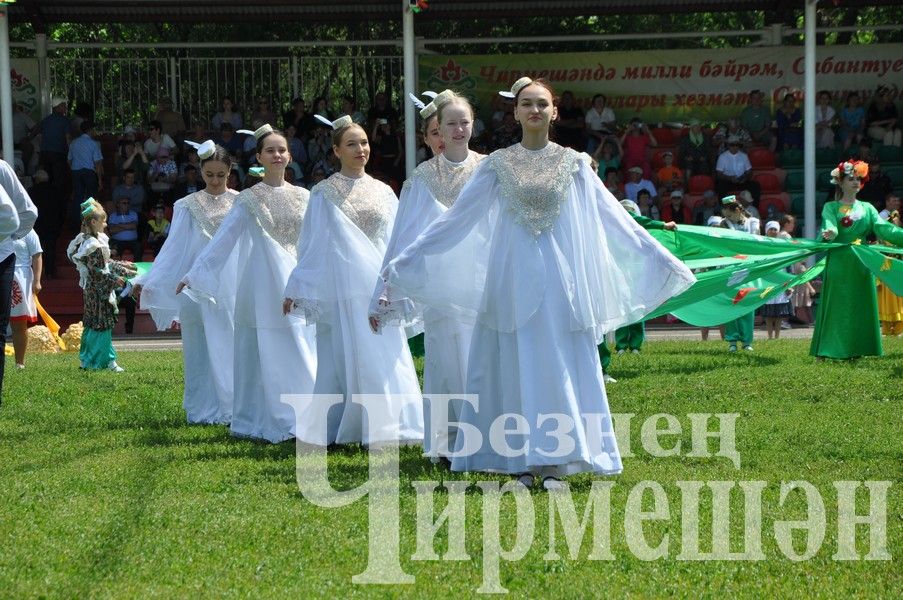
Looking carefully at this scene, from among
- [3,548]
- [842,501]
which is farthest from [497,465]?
[3,548]

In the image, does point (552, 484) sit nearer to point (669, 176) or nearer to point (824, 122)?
point (669, 176)

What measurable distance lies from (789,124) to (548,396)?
64.9 ft

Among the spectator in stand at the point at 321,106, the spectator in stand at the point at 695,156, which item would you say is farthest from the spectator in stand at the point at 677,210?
the spectator in stand at the point at 321,106

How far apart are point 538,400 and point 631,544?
4.37 feet

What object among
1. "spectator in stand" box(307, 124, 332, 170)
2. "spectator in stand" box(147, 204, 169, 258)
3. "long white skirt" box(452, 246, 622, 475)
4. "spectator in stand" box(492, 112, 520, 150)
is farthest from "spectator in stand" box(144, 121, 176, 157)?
"long white skirt" box(452, 246, 622, 475)

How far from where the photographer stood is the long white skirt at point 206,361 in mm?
10711

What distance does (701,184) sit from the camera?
24.3m

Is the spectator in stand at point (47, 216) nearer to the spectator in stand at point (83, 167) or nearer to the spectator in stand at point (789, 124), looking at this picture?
the spectator in stand at point (83, 167)

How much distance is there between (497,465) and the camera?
7.43 metres

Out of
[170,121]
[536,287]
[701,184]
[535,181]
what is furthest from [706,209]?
[536,287]

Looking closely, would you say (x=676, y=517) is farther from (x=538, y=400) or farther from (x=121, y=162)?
(x=121, y=162)

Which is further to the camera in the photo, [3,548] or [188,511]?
[188,511]

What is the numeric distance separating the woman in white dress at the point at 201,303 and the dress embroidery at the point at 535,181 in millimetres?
3700

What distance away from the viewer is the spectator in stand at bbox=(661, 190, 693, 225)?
23031mm
